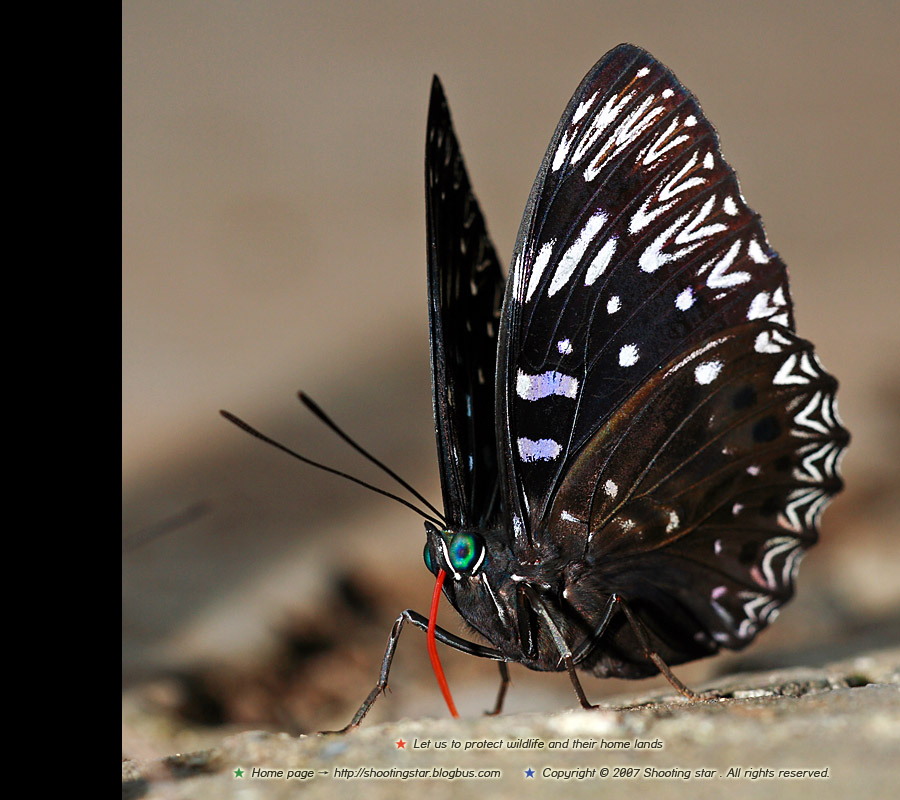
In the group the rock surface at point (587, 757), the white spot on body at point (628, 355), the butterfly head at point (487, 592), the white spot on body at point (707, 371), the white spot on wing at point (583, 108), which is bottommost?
the rock surface at point (587, 757)

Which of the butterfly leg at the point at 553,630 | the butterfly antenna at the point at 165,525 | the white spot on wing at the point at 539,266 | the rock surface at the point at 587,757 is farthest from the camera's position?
the butterfly antenna at the point at 165,525

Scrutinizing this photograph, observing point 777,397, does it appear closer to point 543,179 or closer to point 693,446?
point 693,446

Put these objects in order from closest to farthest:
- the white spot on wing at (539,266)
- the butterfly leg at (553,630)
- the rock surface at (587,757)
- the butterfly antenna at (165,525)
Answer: the rock surface at (587,757)
the butterfly leg at (553,630)
the white spot on wing at (539,266)
the butterfly antenna at (165,525)

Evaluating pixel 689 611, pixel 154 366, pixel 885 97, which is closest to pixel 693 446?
pixel 689 611

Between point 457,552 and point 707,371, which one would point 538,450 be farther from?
point 707,371

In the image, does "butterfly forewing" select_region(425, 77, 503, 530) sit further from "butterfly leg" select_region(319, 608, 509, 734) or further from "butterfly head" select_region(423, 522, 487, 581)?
"butterfly leg" select_region(319, 608, 509, 734)

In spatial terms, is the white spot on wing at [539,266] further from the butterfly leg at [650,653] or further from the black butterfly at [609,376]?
the butterfly leg at [650,653]

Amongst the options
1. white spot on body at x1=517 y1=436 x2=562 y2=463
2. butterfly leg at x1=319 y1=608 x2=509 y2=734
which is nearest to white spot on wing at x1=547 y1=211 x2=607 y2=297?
white spot on body at x1=517 y1=436 x2=562 y2=463

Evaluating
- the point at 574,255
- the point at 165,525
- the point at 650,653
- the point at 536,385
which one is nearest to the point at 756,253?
the point at 574,255

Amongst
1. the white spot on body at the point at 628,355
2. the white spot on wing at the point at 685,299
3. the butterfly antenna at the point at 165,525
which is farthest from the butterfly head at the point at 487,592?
the butterfly antenna at the point at 165,525
